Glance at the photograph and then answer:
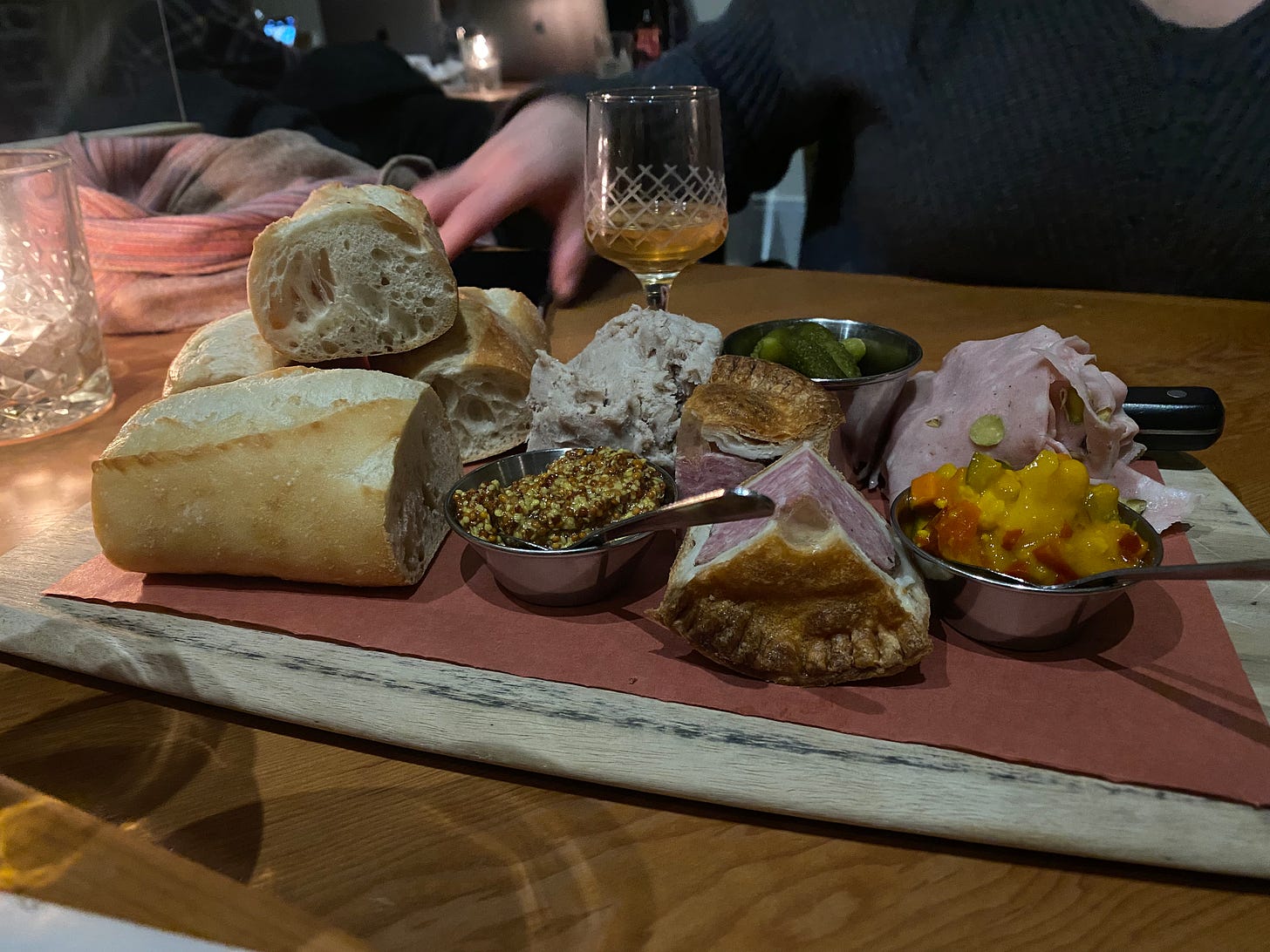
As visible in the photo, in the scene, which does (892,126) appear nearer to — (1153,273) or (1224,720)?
(1153,273)

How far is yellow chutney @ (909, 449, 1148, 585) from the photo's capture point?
3.87 ft

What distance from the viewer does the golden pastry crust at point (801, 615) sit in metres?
1.15

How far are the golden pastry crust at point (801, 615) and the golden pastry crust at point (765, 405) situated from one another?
28 centimetres

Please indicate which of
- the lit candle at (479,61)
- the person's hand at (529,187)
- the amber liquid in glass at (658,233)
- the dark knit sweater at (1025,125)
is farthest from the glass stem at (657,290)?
the lit candle at (479,61)

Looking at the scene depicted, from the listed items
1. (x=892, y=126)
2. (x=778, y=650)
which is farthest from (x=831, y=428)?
(x=892, y=126)

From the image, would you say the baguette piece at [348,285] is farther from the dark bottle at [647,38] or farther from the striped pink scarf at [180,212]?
the dark bottle at [647,38]

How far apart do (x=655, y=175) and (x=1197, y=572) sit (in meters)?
1.43

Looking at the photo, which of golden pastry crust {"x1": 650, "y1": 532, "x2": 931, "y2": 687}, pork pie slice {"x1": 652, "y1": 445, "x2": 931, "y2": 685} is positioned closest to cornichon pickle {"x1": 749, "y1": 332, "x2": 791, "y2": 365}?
pork pie slice {"x1": 652, "y1": 445, "x2": 931, "y2": 685}

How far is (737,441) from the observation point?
4.54 ft

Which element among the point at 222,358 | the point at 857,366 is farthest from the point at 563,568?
the point at 222,358

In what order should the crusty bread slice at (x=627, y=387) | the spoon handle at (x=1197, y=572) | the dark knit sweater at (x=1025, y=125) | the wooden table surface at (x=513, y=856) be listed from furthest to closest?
the dark knit sweater at (x=1025, y=125) < the crusty bread slice at (x=627, y=387) < the spoon handle at (x=1197, y=572) < the wooden table surface at (x=513, y=856)

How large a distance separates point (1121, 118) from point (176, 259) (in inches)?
116

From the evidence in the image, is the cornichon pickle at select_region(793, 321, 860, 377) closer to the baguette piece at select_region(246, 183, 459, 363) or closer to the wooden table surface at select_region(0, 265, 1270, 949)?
the baguette piece at select_region(246, 183, 459, 363)

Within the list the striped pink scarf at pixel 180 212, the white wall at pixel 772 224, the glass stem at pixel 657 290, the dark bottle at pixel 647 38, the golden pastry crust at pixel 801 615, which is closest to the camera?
the golden pastry crust at pixel 801 615
